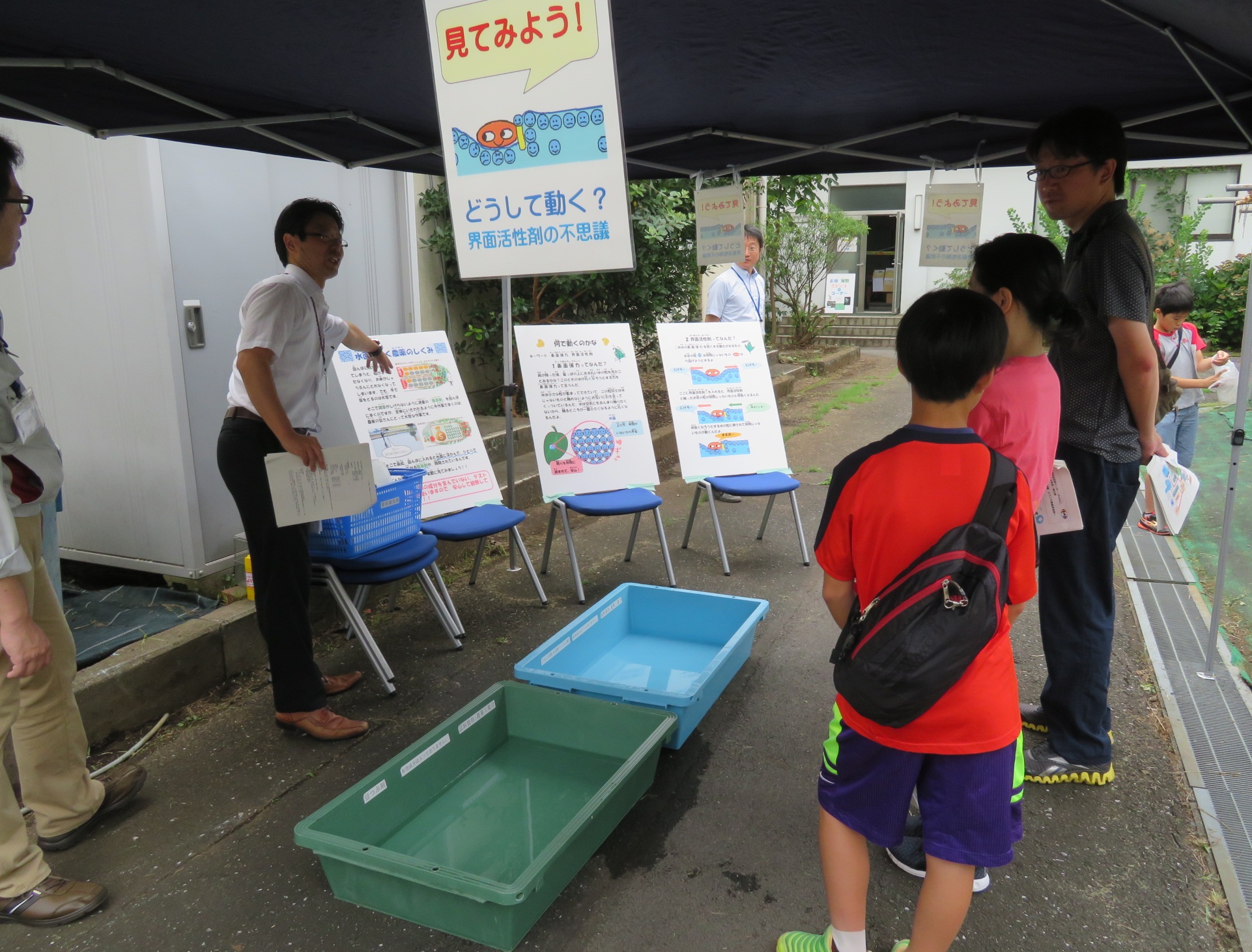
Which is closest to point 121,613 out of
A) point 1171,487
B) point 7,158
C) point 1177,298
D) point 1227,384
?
point 7,158

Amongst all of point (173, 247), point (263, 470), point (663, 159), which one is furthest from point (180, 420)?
point (663, 159)

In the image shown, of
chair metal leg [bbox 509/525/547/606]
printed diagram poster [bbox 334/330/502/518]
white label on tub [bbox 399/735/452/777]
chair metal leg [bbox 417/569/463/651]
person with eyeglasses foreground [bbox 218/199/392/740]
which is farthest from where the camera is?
chair metal leg [bbox 509/525/547/606]

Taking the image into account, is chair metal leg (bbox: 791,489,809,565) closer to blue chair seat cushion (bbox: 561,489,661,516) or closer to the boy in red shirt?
blue chair seat cushion (bbox: 561,489,661,516)

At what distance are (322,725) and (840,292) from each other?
17723mm

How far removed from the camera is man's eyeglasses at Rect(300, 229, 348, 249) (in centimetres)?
300

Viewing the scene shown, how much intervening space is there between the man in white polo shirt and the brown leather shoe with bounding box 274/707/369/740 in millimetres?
3445

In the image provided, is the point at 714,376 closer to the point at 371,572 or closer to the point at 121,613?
the point at 371,572

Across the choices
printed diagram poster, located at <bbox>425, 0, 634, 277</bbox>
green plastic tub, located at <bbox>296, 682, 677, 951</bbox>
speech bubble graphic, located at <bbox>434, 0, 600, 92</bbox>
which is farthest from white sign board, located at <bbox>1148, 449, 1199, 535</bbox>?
speech bubble graphic, located at <bbox>434, 0, 600, 92</bbox>

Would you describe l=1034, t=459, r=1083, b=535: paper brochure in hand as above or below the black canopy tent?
below

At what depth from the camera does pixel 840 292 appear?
1898 centimetres

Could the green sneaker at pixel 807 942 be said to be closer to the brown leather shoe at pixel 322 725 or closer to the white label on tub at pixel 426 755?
the white label on tub at pixel 426 755

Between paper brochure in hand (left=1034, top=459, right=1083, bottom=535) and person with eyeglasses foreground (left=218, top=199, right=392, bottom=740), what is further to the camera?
person with eyeglasses foreground (left=218, top=199, right=392, bottom=740)

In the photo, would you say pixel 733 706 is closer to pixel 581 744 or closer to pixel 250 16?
pixel 581 744

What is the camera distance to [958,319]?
5.30ft
